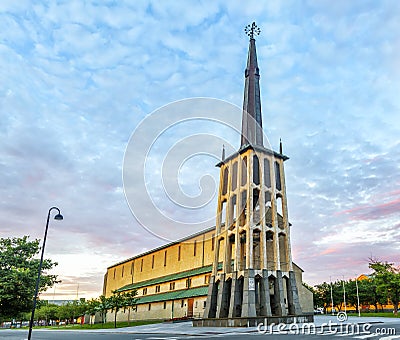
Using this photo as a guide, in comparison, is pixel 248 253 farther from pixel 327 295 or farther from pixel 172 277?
pixel 327 295

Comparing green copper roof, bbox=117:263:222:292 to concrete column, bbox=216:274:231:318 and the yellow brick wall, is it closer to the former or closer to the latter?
the yellow brick wall

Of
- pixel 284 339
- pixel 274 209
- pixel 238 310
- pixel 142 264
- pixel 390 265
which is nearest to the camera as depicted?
pixel 284 339

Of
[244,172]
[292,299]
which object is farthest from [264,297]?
[244,172]

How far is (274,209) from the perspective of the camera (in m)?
44.9

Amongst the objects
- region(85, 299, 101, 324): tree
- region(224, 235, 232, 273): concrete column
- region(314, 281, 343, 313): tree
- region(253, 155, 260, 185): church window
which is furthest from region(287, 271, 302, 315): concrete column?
region(314, 281, 343, 313): tree

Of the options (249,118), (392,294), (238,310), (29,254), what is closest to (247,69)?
(249,118)

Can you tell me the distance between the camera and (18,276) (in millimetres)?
30062

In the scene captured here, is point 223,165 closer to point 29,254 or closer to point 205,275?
point 205,275

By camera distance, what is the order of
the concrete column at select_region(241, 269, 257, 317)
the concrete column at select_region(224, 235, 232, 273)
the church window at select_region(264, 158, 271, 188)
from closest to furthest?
the concrete column at select_region(241, 269, 257, 317) → the concrete column at select_region(224, 235, 232, 273) → the church window at select_region(264, 158, 271, 188)

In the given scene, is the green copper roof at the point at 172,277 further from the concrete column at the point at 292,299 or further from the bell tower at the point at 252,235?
the concrete column at the point at 292,299

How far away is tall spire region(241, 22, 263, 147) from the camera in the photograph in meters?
49.2

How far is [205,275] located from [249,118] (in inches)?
976

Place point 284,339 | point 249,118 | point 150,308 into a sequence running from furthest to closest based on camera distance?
point 150,308
point 249,118
point 284,339

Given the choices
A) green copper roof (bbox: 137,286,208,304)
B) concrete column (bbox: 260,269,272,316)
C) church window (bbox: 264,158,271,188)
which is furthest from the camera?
green copper roof (bbox: 137,286,208,304)
